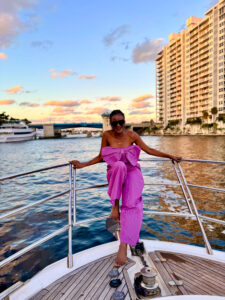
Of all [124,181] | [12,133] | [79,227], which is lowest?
[79,227]

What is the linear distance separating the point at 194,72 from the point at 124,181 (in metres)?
107

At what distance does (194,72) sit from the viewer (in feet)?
321

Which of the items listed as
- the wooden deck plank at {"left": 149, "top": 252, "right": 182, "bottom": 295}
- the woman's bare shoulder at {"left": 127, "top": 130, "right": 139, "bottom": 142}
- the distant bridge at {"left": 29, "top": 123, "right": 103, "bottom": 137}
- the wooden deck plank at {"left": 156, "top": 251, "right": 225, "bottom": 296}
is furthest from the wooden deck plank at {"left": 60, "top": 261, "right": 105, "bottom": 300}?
the distant bridge at {"left": 29, "top": 123, "right": 103, "bottom": 137}

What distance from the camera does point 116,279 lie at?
1.90 meters

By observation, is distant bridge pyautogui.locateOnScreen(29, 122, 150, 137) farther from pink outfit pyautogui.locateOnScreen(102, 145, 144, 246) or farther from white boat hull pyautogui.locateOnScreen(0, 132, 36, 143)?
pink outfit pyautogui.locateOnScreen(102, 145, 144, 246)

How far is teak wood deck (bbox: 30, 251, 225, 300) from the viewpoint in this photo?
1.77 meters

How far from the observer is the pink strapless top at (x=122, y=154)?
228cm

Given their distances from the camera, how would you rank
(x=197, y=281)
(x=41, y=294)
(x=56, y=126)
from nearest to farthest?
(x=41, y=294), (x=197, y=281), (x=56, y=126)

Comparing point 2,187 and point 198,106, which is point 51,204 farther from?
point 198,106

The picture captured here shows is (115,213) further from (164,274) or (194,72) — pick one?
(194,72)

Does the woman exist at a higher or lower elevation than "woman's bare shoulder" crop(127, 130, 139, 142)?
lower

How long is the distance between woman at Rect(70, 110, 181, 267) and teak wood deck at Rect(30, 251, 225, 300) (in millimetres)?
221

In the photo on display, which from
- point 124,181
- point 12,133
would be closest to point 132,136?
point 124,181

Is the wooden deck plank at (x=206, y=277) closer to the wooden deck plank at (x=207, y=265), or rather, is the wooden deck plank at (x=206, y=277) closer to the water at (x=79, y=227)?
the wooden deck plank at (x=207, y=265)
